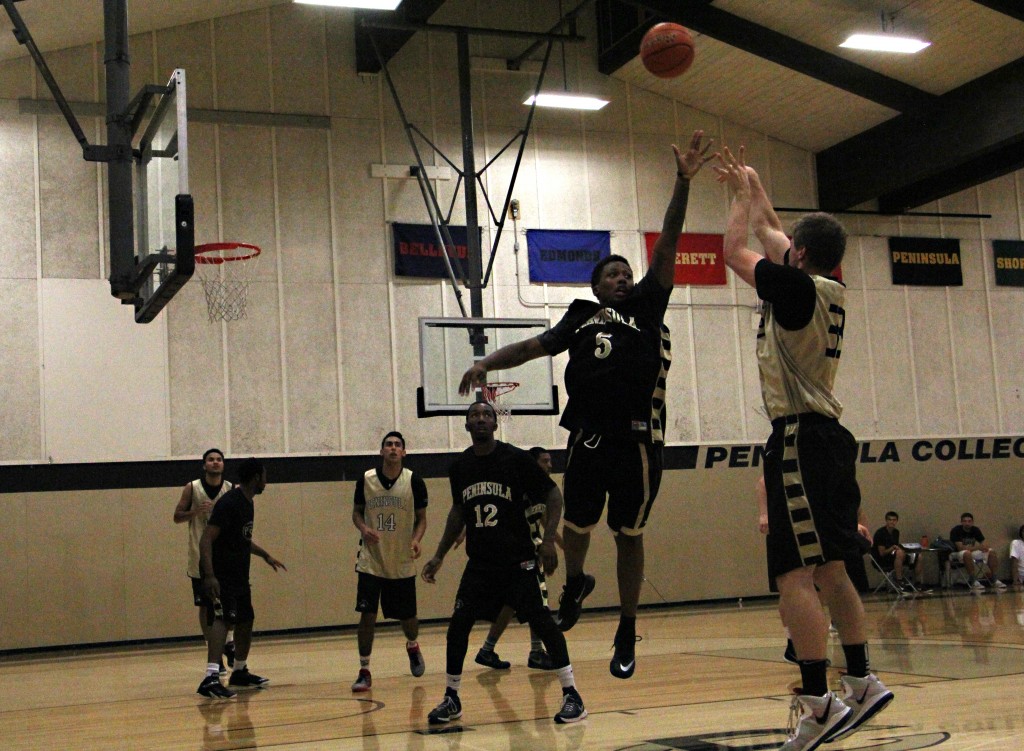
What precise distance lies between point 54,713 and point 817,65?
14405 millimetres

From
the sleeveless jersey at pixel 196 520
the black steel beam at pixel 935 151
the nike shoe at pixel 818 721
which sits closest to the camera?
the nike shoe at pixel 818 721

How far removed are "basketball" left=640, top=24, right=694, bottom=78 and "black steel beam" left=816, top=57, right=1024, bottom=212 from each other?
12718 mm

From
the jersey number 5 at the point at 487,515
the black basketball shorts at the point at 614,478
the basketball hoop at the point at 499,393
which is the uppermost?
the basketball hoop at the point at 499,393

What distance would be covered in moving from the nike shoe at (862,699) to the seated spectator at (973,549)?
1589 centimetres

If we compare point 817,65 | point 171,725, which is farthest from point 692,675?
point 817,65

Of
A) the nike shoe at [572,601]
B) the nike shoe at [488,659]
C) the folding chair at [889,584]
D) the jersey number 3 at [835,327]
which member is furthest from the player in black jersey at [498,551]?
the folding chair at [889,584]

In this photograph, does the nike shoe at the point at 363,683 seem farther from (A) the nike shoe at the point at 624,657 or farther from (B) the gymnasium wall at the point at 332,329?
(B) the gymnasium wall at the point at 332,329

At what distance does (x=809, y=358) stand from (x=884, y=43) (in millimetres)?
13023

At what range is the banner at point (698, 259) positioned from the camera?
19.6 m

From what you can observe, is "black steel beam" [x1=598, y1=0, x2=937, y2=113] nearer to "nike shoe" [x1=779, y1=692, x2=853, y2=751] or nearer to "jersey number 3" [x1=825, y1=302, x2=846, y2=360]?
"jersey number 3" [x1=825, y1=302, x2=846, y2=360]

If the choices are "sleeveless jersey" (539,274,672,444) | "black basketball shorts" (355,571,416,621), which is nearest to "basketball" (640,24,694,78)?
"sleeveless jersey" (539,274,672,444)

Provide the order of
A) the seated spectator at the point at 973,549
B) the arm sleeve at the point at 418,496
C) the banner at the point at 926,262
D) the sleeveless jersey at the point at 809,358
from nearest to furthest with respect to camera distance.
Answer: the sleeveless jersey at the point at 809,358 → the arm sleeve at the point at 418,496 → the seated spectator at the point at 973,549 → the banner at the point at 926,262

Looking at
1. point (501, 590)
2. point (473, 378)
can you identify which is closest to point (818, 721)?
point (473, 378)

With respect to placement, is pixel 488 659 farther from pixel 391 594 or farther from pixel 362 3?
pixel 362 3
